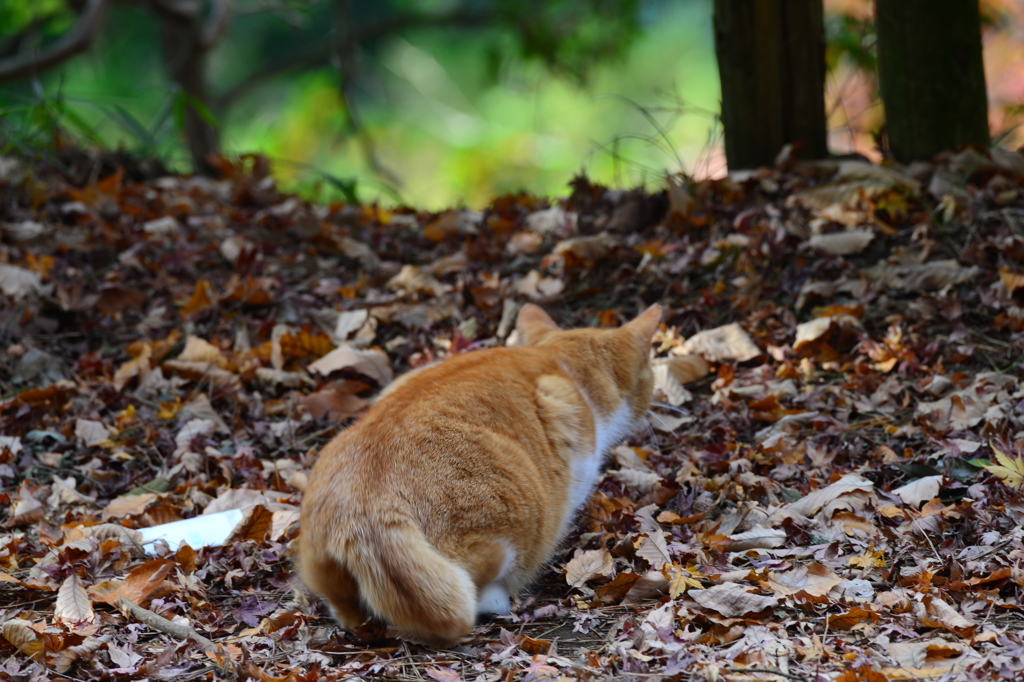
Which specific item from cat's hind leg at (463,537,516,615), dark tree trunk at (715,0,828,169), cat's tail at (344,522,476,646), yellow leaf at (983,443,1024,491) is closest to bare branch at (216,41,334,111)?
dark tree trunk at (715,0,828,169)

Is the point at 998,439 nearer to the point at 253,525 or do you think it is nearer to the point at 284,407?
the point at 253,525

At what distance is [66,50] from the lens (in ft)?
25.8

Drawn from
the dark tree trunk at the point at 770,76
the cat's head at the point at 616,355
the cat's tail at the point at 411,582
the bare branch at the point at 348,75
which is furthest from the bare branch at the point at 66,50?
the cat's tail at the point at 411,582

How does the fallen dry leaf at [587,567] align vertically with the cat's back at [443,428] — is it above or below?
below

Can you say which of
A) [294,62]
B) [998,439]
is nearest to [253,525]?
[998,439]

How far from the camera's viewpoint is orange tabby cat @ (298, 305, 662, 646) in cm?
235

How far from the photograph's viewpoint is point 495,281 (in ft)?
15.7

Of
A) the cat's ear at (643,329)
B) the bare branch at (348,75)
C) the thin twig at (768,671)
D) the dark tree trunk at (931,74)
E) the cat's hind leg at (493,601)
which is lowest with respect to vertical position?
the thin twig at (768,671)

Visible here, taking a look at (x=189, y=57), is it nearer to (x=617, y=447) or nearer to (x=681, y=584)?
(x=617, y=447)

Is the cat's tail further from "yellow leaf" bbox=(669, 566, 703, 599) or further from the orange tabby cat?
"yellow leaf" bbox=(669, 566, 703, 599)

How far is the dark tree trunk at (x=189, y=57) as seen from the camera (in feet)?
30.0

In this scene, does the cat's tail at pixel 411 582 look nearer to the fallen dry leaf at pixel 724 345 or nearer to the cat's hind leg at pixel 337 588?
the cat's hind leg at pixel 337 588

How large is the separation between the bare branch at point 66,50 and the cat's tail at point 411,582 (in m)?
7.19

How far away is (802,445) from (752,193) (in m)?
1.95
